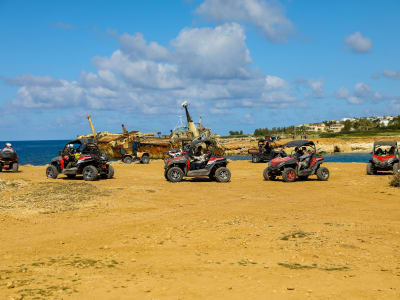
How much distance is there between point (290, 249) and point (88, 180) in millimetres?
13941

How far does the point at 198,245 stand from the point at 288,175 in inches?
464

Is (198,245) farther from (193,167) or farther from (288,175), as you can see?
→ (288,175)

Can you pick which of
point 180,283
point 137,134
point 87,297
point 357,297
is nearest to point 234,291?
point 180,283

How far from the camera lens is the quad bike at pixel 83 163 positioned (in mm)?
19766

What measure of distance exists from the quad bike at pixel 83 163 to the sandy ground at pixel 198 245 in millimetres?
4617

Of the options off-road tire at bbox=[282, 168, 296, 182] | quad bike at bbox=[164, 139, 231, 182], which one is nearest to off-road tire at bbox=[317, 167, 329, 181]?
off-road tire at bbox=[282, 168, 296, 182]

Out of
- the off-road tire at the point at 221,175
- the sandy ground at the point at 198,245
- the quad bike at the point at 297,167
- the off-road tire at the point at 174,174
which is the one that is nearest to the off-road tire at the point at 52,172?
the sandy ground at the point at 198,245

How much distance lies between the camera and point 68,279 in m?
6.01

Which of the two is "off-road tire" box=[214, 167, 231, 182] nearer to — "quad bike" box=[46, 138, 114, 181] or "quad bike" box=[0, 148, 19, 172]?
"quad bike" box=[46, 138, 114, 181]

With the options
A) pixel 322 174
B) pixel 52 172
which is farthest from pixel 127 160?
pixel 322 174

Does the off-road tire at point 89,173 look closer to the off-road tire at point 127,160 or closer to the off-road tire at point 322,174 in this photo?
the off-road tire at point 322,174

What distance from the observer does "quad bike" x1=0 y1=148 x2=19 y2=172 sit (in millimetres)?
24375

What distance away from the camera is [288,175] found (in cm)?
1911

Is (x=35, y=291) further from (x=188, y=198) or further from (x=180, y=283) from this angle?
(x=188, y=198)
